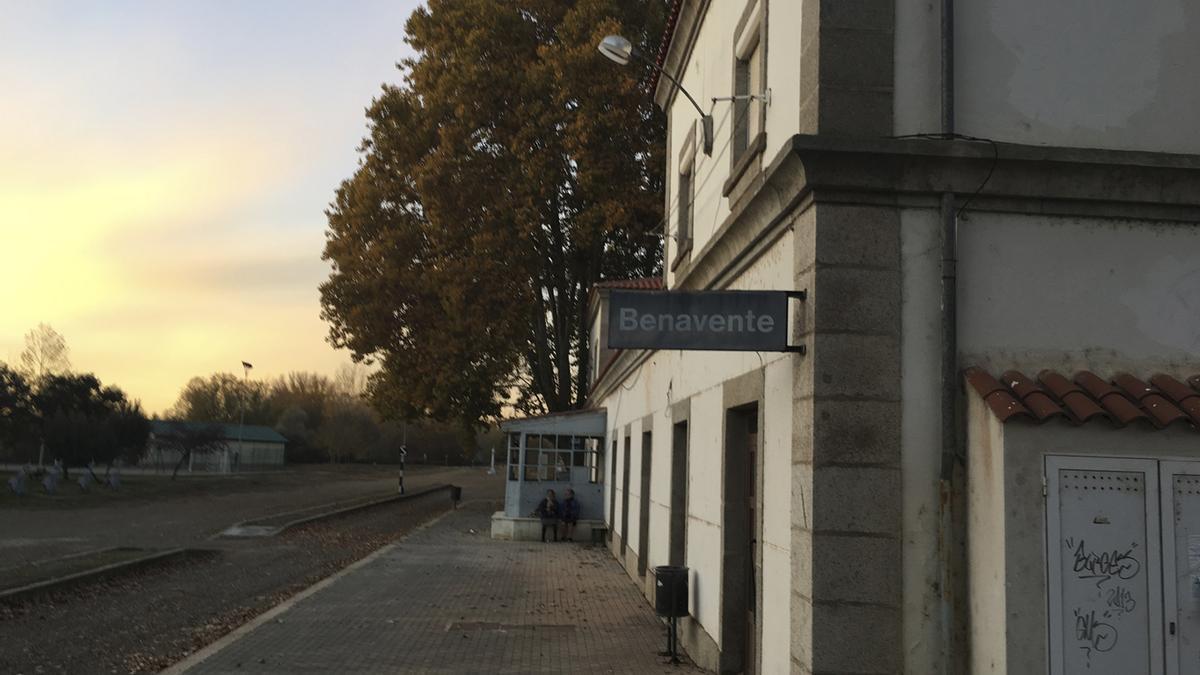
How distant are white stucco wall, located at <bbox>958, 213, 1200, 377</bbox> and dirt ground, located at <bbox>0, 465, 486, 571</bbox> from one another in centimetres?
1567

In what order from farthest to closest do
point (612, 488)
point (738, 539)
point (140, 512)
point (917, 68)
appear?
1. point (140, 512)
2. point (612, 488)
3. point (738, 539)
4. point (917, 68)

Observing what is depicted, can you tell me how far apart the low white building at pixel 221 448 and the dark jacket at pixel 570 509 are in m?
40.5

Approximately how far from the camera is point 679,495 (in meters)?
12.2

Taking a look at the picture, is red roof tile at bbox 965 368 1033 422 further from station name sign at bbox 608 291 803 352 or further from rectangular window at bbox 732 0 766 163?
rectangular window at bbox 732 0 766 163

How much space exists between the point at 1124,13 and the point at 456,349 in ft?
72.1

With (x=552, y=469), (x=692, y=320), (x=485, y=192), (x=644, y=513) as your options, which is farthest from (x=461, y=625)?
(x=485, y=192)

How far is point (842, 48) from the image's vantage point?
6.53m

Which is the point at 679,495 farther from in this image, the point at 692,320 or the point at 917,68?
the point at 917,68

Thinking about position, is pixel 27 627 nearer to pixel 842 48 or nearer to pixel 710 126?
pixel 710 126

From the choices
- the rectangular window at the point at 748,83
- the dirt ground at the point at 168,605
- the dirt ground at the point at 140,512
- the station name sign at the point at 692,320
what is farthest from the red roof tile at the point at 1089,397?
the dirt ground at the point at 140,512

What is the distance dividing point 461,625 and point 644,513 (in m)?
4.35

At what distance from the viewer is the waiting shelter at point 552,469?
25172 mm

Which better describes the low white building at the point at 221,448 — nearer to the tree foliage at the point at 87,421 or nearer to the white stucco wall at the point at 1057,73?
the tree foliage at the point at 87,421

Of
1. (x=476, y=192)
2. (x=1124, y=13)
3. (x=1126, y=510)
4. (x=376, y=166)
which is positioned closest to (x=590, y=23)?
(x=476, y=192)
